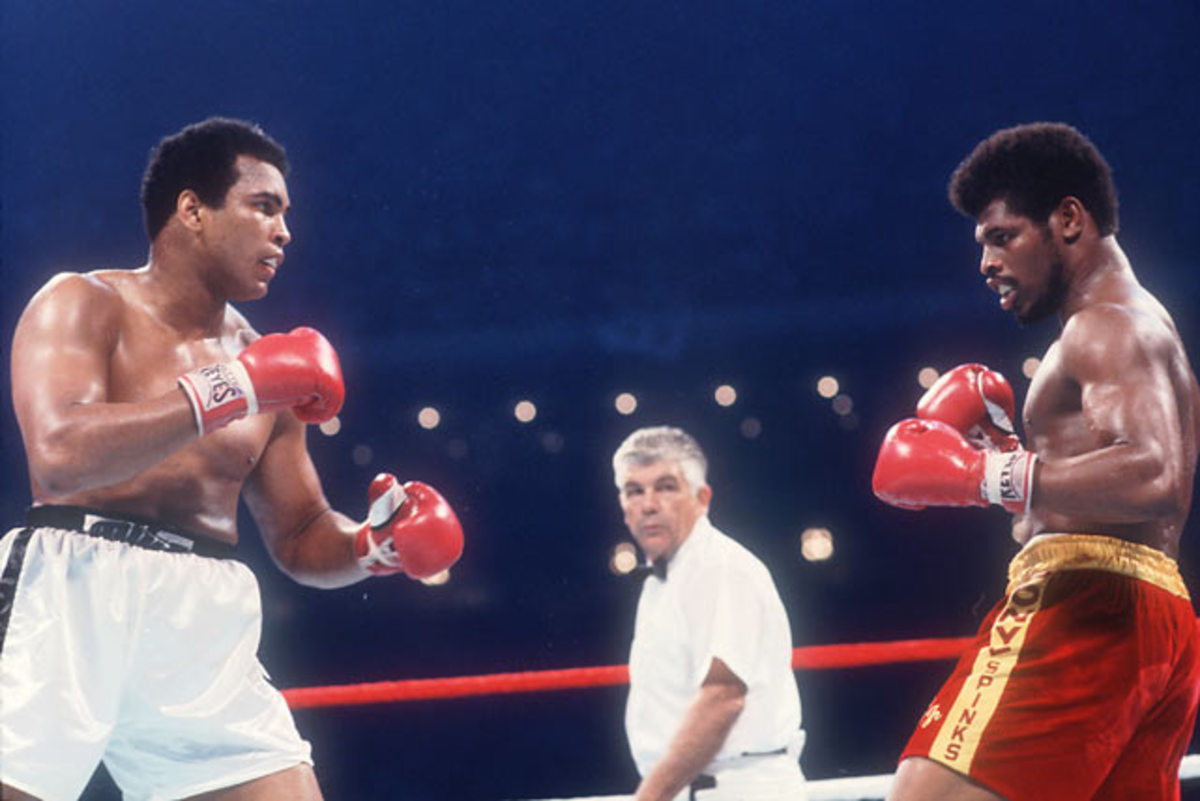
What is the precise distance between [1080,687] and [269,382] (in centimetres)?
115

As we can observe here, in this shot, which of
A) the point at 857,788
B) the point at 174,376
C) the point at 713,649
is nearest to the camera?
the point at 174,376

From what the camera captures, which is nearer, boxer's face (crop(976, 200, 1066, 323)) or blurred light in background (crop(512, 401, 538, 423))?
boxer's face (crop(976, 200, 1066, 323))

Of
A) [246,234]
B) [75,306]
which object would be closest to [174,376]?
[75,306]

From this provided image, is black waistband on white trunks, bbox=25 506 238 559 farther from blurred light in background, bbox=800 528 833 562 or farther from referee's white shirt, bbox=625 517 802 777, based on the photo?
blurred light in background, bbox=800 528 833 562

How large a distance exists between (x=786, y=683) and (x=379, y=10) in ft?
11.0

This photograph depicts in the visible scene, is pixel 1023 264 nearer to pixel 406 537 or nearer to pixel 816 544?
pixel 406 537

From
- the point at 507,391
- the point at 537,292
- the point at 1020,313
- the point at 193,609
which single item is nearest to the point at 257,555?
the point at 507,391

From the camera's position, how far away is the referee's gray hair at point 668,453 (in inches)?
114

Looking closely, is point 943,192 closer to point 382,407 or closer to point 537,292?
point 537,292

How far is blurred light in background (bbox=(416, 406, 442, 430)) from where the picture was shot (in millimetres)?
5520

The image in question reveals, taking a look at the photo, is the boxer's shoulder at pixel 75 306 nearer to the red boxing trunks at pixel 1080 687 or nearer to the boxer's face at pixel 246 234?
the boxer's face at pixel 246 234

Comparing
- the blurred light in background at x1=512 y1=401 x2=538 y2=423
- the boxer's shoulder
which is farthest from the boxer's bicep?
the blurred light in background at x1=512 y1=401 x2=538 y2=423

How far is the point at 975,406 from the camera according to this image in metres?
1.98

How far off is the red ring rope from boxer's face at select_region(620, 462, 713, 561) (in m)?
0.31
